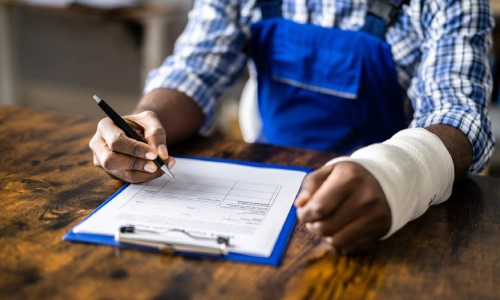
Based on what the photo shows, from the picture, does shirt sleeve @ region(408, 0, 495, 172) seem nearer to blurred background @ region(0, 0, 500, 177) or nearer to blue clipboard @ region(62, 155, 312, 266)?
blue clipboard @ region(62, 155, 312, 266)

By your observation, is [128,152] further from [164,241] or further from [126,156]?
[164,241]

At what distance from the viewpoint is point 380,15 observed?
112 centimetres

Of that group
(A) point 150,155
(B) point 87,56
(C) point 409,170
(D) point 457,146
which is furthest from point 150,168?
(B) point 87,56

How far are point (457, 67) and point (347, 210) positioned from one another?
51cm

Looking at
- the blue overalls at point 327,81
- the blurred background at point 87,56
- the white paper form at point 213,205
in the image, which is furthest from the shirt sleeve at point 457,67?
the blurred background at point 87,56

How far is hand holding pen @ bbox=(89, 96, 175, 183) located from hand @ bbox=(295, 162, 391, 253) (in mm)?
269

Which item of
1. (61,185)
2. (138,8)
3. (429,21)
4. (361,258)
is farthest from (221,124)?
(361,258)

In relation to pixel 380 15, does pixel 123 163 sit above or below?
below

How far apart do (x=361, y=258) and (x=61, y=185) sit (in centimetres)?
45

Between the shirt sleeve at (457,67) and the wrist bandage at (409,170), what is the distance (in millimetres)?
178

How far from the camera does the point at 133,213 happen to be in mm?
702

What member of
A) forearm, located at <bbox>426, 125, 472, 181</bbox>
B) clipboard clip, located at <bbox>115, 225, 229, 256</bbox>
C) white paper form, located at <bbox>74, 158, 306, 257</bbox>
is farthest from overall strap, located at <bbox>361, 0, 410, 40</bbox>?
clipboard clip, located at <bbox>115, 225, 229, 256</bbox>

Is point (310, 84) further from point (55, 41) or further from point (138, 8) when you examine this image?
point (55, 41)

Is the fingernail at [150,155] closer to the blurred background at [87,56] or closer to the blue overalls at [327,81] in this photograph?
the blue overalls at [327,81]
